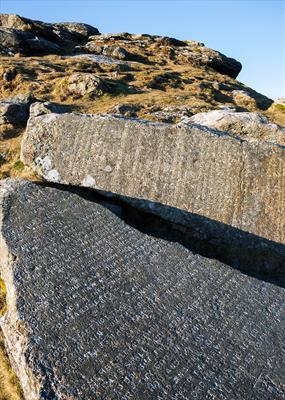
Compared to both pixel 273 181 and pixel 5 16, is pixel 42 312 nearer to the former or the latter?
pixel 273 181

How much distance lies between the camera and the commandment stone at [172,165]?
990 cm

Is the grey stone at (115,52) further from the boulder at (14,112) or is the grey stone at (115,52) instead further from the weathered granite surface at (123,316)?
the weathered granite surface at (123,316)

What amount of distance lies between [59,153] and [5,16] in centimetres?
2790

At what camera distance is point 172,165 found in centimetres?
1030

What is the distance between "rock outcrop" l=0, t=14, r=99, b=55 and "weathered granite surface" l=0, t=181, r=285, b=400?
22380 millimetres

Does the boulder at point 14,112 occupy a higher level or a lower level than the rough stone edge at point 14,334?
higher

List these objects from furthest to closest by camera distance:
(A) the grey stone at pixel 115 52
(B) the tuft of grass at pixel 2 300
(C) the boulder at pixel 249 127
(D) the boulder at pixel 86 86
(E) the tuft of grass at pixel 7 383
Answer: (A) the grey stone at pixel 115 52 → (D) the boulder at pixel 86 86 → (C) the boulder at pixel 249 127 → (B) the tuft of grass at pixel 2 300 → (E) the tuft of grass at pixel 7 383

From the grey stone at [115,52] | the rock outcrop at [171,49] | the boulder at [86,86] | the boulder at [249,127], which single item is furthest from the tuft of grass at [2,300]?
the rock outcrop at [171,49]

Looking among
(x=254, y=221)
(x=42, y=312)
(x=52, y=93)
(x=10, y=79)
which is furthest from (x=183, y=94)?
(x=42, y=312)

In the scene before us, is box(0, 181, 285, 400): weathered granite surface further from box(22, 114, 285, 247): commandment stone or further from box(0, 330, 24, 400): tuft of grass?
box(22, 114, 285, 247): commandment stone

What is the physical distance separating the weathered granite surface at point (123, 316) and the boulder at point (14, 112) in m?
7.34

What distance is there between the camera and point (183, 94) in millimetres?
23188

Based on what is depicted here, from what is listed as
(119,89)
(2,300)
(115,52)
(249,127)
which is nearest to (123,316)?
(2,300)

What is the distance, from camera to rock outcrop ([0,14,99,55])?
28500mm
